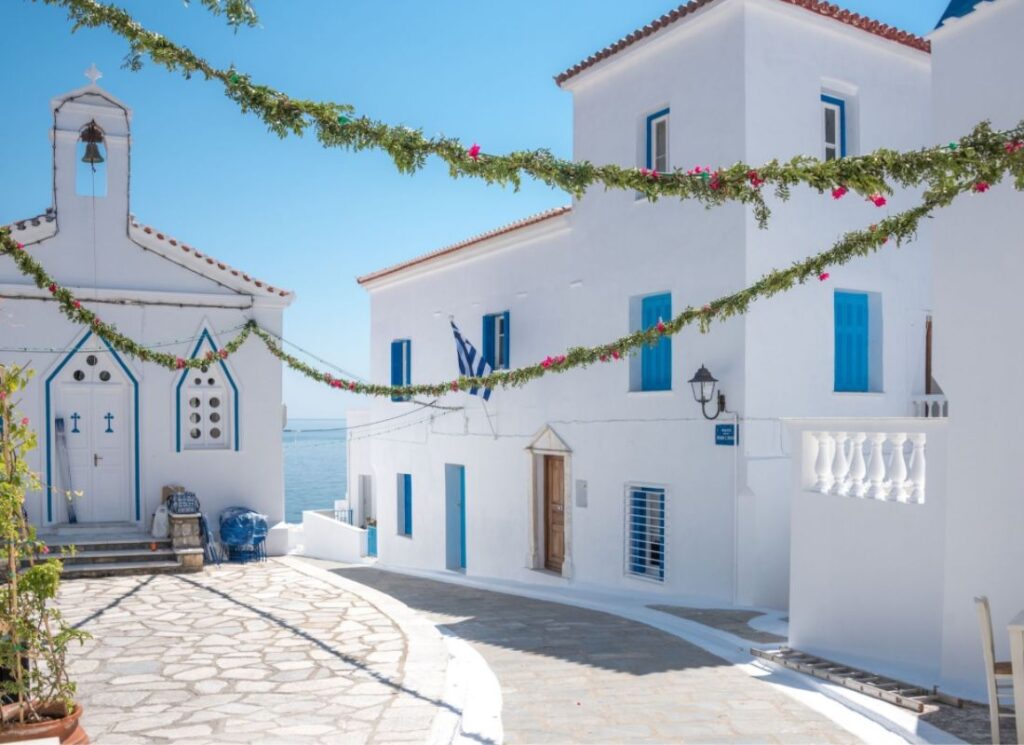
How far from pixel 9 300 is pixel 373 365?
10338mm

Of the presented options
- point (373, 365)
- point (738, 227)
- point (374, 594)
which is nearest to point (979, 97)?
point (738, 227)

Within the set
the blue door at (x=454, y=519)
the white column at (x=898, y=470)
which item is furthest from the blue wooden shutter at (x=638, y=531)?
the white column at (x=898, y=470)

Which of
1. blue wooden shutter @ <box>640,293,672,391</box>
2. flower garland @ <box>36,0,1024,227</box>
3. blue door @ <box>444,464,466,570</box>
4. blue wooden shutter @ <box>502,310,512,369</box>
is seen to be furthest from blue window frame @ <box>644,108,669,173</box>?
flower garland @ <box>36,0,1024,227</box>

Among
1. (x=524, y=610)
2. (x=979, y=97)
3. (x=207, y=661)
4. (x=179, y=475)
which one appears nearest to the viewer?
(x=979, y=97)

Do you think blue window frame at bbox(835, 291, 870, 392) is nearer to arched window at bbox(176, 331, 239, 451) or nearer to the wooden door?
the wooden door

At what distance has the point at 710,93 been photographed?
43.3 feet

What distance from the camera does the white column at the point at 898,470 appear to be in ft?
26.5

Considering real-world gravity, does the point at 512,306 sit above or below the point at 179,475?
above

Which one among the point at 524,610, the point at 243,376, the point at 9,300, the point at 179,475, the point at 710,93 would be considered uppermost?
the point at 710,93

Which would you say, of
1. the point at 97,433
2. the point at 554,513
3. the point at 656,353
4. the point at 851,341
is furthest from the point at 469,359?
the point at 851,341

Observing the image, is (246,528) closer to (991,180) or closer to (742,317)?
(742,317)

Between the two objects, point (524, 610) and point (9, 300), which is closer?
point (524, 610)

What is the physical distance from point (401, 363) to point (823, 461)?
1454 cm

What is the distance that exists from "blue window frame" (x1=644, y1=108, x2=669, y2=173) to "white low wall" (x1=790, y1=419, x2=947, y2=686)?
259 inches
